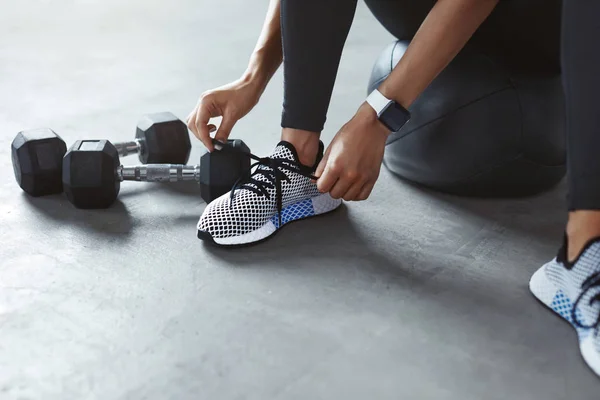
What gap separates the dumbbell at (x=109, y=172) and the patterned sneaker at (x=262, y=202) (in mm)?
60

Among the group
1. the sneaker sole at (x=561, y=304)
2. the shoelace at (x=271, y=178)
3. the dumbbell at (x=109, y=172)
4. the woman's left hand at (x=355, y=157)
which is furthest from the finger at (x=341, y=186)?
the sneaker sole at (x=561, y=304)

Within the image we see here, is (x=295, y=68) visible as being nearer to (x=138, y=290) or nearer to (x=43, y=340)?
(x=138, y=290)

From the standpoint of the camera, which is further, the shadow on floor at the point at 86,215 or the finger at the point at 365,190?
the shadow on floor at the point at 86,215

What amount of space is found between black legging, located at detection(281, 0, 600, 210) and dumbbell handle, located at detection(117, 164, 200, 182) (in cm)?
24

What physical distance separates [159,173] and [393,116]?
19.4 inches

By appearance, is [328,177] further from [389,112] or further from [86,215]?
[86,215]

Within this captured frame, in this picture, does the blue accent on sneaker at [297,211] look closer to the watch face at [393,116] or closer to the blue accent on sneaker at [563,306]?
the watch face at [393,116]

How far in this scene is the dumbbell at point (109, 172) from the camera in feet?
4.50

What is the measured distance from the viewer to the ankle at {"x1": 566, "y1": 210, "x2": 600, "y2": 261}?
3.28 feet

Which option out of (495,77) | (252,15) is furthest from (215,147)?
(252,15)

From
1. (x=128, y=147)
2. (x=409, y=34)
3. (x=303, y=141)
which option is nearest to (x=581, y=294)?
(x=303, y=141)

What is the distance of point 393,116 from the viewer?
1187mm

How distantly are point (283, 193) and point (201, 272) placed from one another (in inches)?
8.6

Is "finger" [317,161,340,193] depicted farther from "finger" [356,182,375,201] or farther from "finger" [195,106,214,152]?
"finger" [195,106,214,152]
